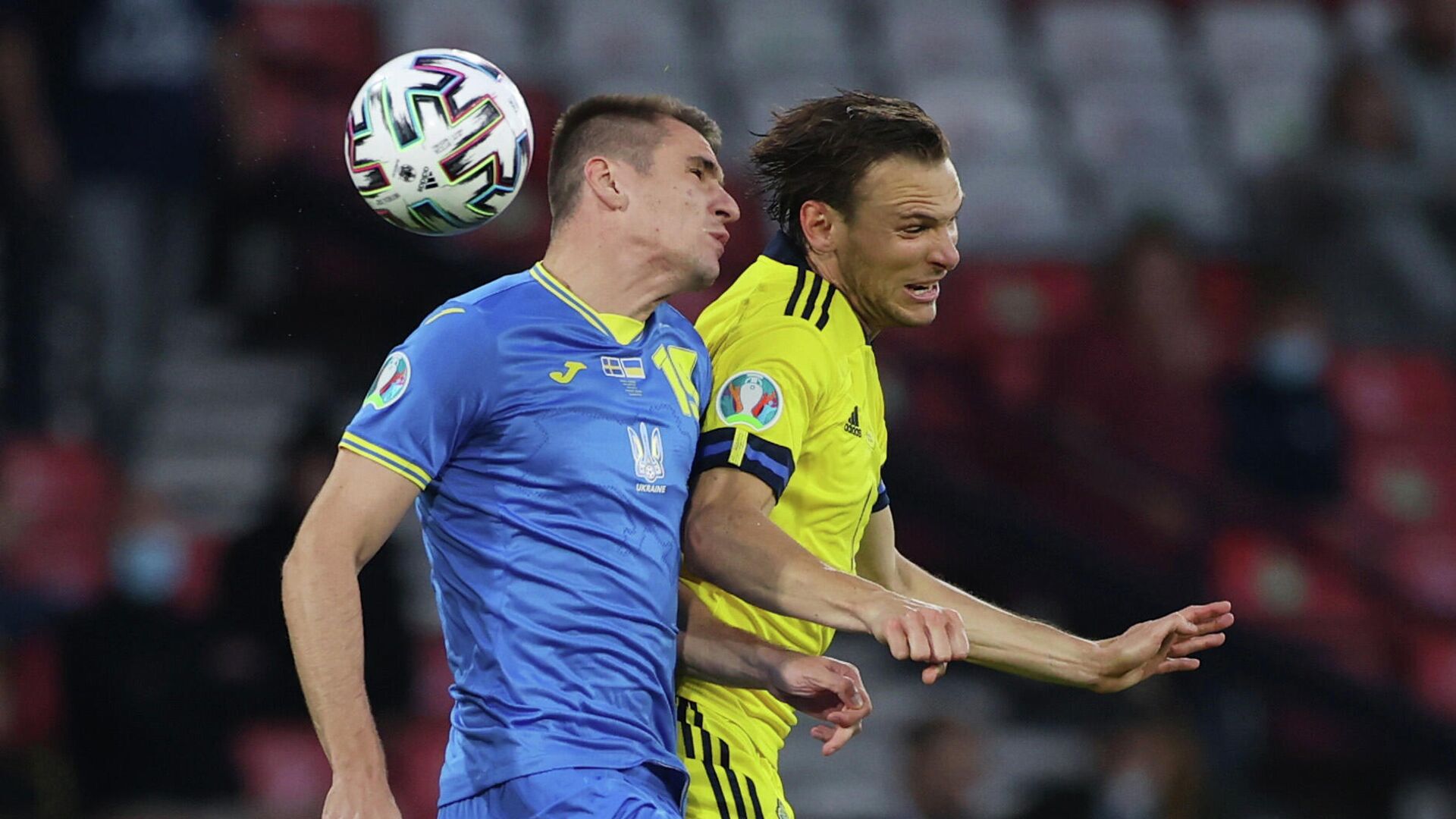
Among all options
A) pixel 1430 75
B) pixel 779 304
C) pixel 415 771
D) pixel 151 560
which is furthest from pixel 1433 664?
pixel 779 304

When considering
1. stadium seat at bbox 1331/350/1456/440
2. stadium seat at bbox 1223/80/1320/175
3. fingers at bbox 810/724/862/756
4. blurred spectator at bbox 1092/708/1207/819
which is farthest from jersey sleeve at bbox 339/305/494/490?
stadium seat at bbox 1223/80/1320/175

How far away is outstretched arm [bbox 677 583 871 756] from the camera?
3.98 m

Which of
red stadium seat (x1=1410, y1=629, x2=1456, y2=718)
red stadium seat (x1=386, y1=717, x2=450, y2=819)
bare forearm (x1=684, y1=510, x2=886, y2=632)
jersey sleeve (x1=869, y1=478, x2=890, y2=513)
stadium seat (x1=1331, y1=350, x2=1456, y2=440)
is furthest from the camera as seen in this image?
stadium seat (x1=1331, y1=350, x2=1456, y2=440)

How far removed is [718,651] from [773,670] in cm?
23

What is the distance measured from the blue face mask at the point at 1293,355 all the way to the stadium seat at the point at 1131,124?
2.36 m

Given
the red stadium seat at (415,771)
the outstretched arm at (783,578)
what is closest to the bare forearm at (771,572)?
the outstretched arm at (783,578)

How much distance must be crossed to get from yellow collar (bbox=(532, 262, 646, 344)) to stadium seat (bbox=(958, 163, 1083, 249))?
24.6 feet

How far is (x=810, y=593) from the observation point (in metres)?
4.01

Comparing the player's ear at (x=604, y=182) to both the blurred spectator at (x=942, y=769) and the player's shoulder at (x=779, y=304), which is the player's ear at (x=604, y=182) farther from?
the blurred spectator at (x=942, y=769)

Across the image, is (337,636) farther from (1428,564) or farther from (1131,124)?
(1131,124)

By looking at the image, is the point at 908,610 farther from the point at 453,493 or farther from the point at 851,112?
the point at 851,112

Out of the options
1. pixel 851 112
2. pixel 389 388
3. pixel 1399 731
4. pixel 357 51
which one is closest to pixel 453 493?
pixel 389 388

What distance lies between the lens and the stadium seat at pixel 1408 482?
11539mm

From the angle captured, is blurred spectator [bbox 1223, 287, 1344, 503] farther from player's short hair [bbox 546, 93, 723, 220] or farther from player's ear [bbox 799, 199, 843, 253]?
player's short hair [bbox 546, 93, 723, 220]
